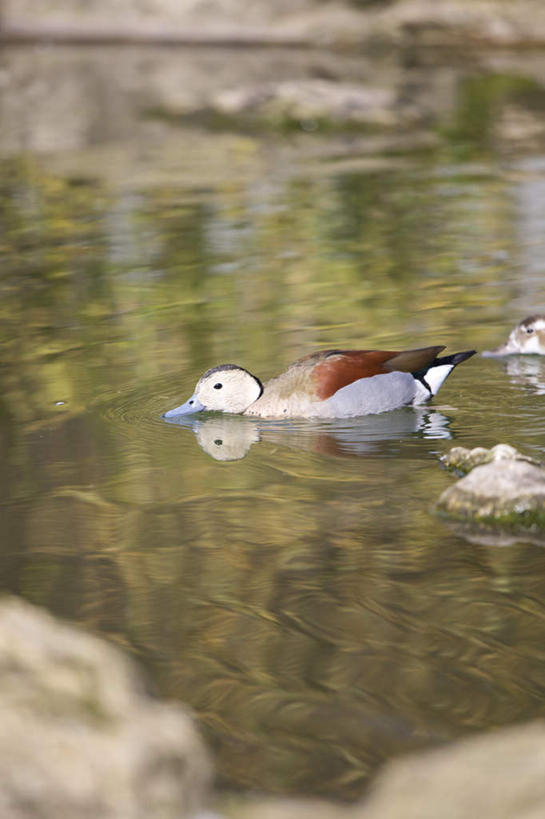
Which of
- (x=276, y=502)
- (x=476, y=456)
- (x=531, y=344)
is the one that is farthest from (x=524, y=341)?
(x=276, y=502)

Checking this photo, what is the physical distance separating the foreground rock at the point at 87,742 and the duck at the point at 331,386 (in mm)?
2766

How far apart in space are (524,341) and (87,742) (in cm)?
516

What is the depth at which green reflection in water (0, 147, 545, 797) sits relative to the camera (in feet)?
14.4

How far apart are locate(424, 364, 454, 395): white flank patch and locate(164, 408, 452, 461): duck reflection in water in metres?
0.14

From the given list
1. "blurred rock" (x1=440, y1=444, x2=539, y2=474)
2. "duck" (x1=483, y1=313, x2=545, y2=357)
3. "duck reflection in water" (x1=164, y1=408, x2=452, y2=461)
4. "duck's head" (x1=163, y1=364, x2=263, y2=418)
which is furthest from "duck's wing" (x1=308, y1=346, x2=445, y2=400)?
"duck" (x1=483, y1=313, x2=545, y2=357)

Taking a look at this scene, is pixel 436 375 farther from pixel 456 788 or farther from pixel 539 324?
pixel 456 788

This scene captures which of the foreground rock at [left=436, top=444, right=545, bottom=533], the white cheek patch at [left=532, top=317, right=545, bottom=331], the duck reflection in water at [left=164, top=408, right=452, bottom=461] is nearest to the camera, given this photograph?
the foreground rock at [left=436, top=444, right=545, bottom=533]

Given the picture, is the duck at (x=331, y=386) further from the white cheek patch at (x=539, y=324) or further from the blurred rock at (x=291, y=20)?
the blurred rock at (x=291, y=20)

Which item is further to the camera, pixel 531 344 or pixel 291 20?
pixel 291 20

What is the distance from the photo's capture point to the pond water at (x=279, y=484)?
14.4 ft

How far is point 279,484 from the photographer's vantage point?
643cm

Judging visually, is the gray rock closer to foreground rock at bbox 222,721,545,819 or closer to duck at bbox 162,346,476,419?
duck at bbox 162,346,476,419

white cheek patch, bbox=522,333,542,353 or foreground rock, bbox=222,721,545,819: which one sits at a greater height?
white cheek patch, bbox=522,333,542,353

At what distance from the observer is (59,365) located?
8727 millimetres
